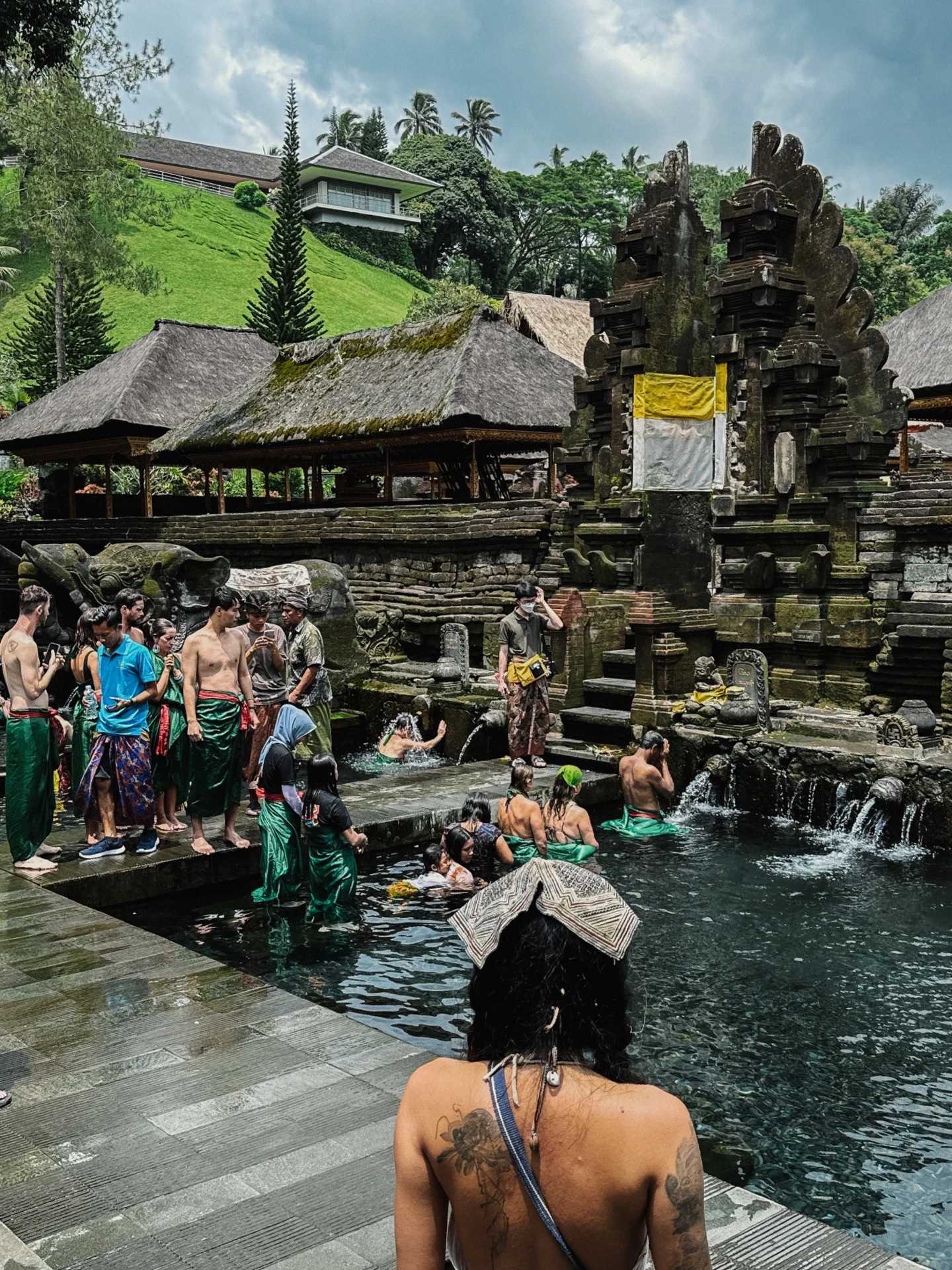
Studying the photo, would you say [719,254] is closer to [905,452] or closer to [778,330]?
[905,452]

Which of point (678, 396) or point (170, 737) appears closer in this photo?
point (170, 737)

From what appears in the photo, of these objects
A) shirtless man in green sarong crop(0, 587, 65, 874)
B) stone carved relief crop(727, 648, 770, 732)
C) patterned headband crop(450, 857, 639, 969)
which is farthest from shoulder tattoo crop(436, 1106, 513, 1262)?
stone carved relief crop(727, 648, 770, 732)

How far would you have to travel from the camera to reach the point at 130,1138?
4438mm

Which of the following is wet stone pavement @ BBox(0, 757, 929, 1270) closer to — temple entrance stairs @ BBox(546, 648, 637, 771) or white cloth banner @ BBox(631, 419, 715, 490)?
temple entrance stairs @ BBox(546, 648, 637, 771)

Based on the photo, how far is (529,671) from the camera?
40.1 ft

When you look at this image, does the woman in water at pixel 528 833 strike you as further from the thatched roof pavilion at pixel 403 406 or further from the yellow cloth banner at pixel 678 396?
the thatched roof pavilion at pixel 403 406

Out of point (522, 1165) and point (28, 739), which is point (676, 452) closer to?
point (28, 739)

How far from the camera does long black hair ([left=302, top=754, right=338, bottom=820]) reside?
7.77 m

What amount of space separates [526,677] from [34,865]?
5.40 meters

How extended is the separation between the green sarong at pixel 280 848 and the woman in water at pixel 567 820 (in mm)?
2115

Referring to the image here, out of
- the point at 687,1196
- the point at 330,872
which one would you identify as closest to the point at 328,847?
the point at 330,872

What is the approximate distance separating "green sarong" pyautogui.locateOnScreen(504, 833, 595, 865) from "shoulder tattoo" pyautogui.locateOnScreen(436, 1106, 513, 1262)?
284 inches

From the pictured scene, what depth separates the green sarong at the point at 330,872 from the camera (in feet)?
26.1

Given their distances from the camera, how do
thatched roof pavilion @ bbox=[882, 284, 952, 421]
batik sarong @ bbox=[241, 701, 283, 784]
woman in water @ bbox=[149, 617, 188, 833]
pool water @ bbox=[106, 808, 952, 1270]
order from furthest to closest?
thatched roof pavilion @ bbox=[882, 284, 952, 421] → batik sarong @ bbox=[241, 701, 283, 784] → woman in water @ bbox=[149, 617, 188, 833] → pool water @ bbox=[106, 808, 952, 1270]
